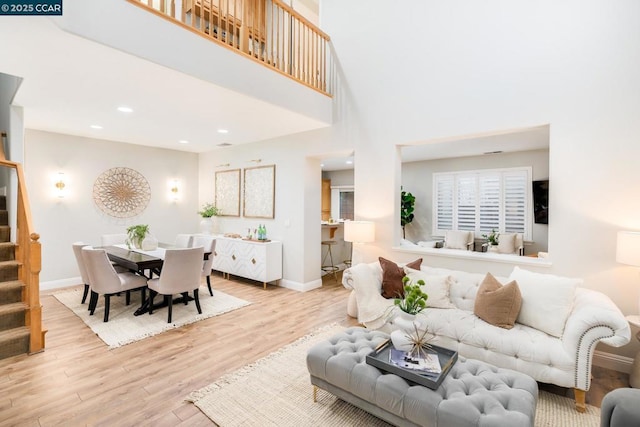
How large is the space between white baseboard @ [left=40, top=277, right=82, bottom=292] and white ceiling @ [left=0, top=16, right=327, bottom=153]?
2.49 metres

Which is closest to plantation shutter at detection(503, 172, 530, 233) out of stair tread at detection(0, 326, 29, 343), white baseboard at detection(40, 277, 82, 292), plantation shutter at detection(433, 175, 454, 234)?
plantation shutter at detection(433, 175, 454, 234)

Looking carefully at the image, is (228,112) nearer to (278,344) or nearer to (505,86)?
(278,344)

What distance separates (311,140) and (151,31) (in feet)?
9.09

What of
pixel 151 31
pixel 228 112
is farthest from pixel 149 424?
pixel 228 112

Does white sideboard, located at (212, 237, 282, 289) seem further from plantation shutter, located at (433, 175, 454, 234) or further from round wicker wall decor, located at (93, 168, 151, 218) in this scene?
plantation shutter, located at (433, 175, 454, 234)

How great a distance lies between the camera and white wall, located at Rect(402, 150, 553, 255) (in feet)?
20.5

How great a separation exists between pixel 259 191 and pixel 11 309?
3.64 meters

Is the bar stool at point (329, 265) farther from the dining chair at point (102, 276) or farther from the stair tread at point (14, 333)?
the stair tread at point (14, 333)

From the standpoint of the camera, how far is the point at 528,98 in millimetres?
3271

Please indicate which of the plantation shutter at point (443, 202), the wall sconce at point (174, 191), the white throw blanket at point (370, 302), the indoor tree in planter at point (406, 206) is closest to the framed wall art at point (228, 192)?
the wall sconce at point (174, 191)

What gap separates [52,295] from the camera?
4.71 metres

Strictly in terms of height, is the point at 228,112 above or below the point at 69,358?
above

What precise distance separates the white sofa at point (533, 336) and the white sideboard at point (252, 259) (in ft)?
8.05

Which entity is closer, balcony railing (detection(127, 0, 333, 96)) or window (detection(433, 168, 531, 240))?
balcony railing (detection(127, 0, 333, 96))
